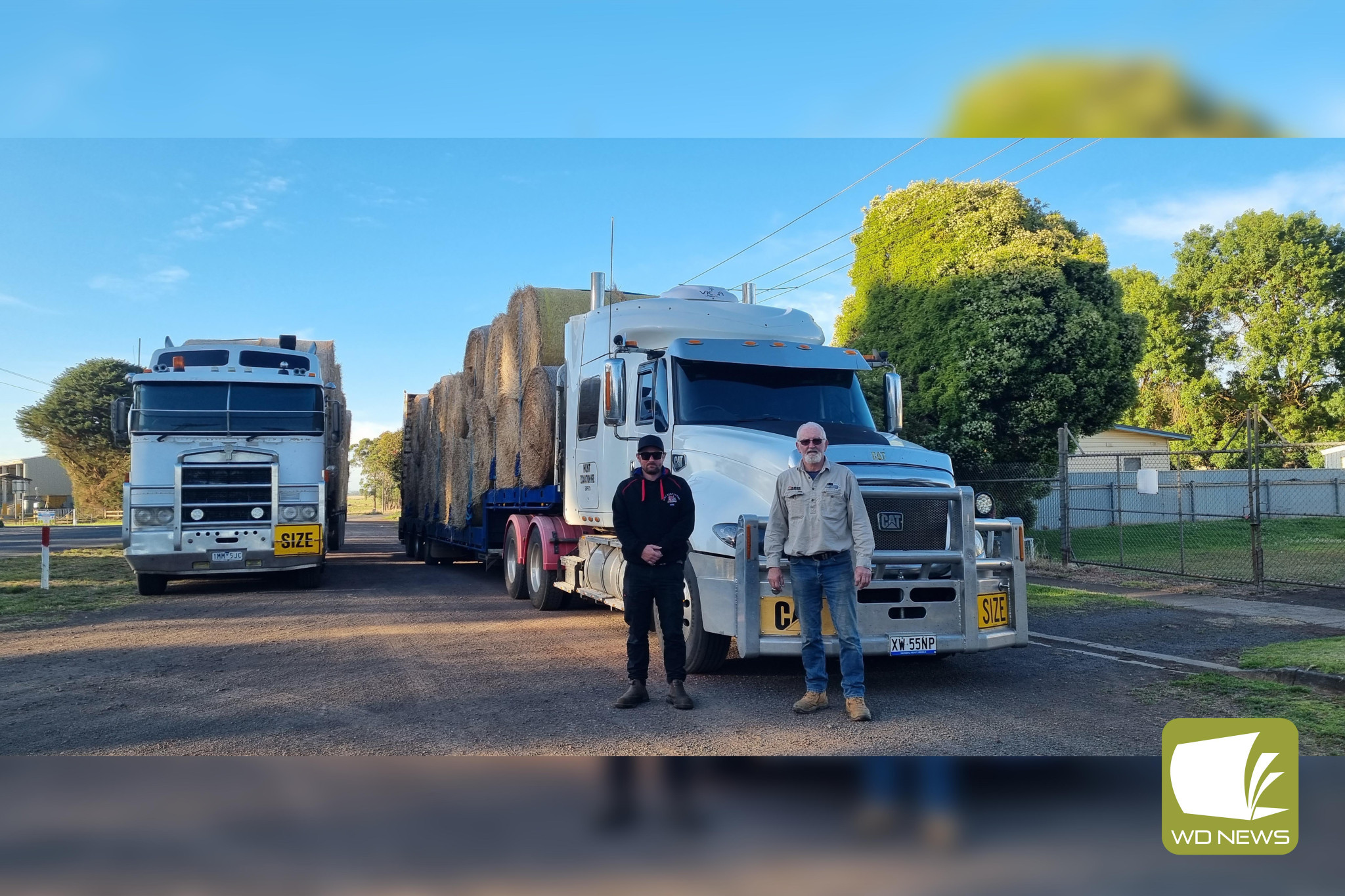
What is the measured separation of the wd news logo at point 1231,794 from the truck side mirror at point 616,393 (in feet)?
18.5

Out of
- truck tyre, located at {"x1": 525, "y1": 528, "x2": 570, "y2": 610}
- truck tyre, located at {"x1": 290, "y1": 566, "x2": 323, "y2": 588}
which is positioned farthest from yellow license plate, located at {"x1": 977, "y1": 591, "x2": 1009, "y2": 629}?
truck tyre, located at {"x1": 290, "y1": 566, "x2": 323, "y2": 588}

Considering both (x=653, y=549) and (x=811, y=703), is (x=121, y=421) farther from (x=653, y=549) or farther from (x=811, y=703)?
(x=811, y=703)

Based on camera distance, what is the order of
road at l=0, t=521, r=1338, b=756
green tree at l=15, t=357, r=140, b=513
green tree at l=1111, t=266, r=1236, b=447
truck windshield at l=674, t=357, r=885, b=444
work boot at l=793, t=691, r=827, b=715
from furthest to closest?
green tree at l=15, t=357, r=140, b=513 < green tree at l=1111, t=266, r=1236, b=447 < truck windshield at l=674, t=357, r=885, b=444 < work boot at l=793, t=691, r=827, b=715 < road at l=0, t=521, r=1338, b=756

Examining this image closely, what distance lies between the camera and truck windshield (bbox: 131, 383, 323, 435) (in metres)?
13.7

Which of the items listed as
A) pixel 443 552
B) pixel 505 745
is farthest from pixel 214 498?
pixel 505 745

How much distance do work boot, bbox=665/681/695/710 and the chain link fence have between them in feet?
28.5

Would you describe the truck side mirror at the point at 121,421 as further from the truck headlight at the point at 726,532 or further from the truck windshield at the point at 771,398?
the truck headlight at the point at 726,532

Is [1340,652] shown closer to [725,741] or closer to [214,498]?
[725,741]

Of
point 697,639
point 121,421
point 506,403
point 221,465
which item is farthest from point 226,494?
point 697,639

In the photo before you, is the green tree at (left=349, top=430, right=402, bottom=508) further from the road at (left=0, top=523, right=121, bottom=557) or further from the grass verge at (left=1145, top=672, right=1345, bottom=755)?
the grass verge at (left=1145, top=672, right=1345, bottom=755)

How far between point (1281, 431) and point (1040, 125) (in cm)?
4515

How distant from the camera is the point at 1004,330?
20422 millimetres

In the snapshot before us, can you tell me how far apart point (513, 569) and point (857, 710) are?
24.9 ft

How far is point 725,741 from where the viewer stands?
19.1ft
